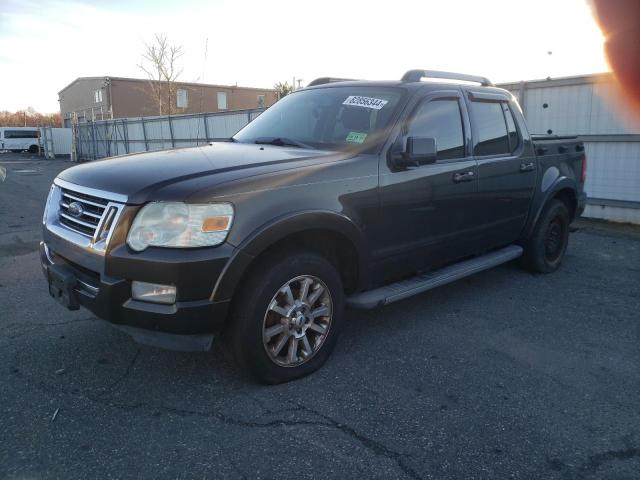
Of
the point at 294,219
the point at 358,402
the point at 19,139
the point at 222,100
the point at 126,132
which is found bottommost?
the point at 358,402

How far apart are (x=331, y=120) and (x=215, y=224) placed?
1630 millimetres

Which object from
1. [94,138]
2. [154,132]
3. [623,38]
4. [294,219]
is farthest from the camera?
[94,138]

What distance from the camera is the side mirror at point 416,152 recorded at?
3.45 m

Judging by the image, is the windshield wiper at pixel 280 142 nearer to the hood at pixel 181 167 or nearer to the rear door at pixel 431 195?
the hood at pixel 181 167

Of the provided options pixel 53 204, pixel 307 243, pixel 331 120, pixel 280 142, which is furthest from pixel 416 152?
pixel 53 204

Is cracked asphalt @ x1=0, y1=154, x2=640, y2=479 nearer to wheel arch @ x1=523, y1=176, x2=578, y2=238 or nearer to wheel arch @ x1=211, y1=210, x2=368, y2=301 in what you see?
wheel arch @ x1=211, y1=210, x2=368, y2=301

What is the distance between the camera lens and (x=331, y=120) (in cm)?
395

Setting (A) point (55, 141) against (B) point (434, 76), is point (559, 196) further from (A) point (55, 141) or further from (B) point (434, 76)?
(A) point (55, 141)

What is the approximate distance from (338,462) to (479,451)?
0.70 meters

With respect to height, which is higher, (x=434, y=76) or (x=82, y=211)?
(x=434, y=76)

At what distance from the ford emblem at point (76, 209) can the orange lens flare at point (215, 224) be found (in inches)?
35.3

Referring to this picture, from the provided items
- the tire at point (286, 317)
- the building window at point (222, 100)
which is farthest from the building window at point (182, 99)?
the tire at point (286, 317)

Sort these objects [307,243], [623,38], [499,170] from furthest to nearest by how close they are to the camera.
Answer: [623,38] → [499,170] → [307,243]

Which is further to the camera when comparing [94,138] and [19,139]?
[19,139]
